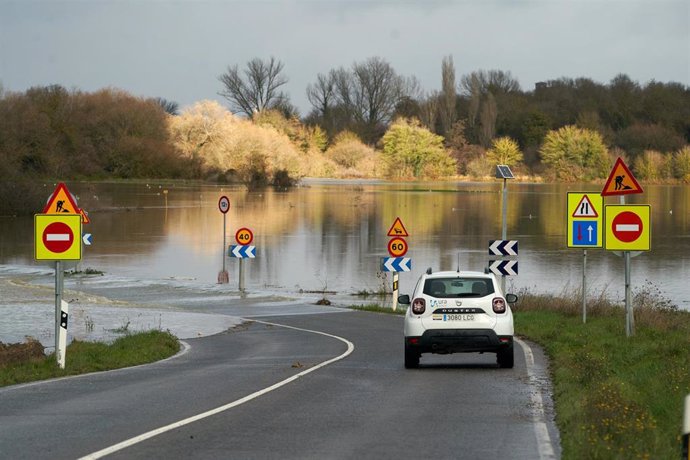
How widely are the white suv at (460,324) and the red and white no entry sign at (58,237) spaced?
5.20m

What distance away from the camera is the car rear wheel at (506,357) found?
16531mm

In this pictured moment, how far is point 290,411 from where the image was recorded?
38.6ft

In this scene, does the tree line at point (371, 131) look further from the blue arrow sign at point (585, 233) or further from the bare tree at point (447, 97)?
the blue arrow sign at point (585, 233)

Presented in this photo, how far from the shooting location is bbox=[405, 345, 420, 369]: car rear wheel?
54.5 ft

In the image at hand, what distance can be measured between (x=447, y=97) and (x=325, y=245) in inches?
4404

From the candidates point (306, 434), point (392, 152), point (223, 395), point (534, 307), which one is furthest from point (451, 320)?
point (392, 152)

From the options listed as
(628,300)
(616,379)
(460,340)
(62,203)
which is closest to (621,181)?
(628,300)

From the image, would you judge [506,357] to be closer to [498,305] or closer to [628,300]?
[498,305]

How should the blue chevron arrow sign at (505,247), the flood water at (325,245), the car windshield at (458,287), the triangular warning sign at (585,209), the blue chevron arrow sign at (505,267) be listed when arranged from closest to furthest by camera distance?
1. the car windshield at (458,287)
2. the triangular warning sign at (585,209)
3. the blue chevron arrow sign at (505,267)
4. the blue chevron arrow sign at (505,247)
5. the flood water at (325,245)

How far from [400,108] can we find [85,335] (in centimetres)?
15238

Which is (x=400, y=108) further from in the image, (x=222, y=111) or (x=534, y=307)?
(x=534, y=307)

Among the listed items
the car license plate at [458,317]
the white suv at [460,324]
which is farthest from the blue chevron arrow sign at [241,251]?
the car license plate at [458,317]

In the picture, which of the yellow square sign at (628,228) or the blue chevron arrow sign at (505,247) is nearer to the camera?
the yellow square sign at (628,228)

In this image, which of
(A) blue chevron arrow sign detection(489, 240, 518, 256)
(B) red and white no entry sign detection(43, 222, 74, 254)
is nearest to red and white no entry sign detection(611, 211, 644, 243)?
(B) red and white no entry sign detection(43, 222, 74, 254)
